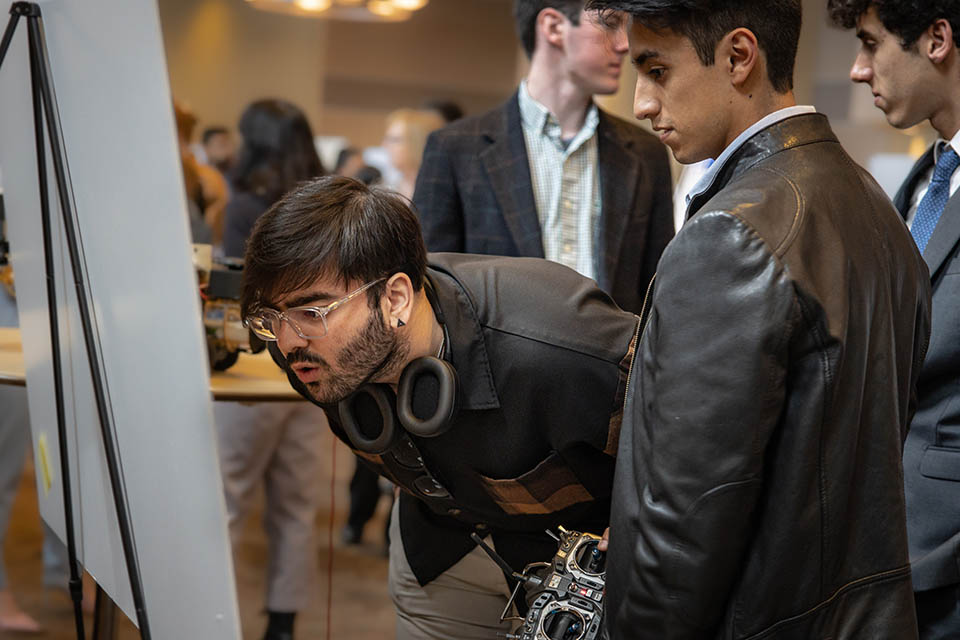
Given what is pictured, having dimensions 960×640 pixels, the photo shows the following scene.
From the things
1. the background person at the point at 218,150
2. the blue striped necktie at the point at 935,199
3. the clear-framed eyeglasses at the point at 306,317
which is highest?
the blue striped necktie at the point at 935,199

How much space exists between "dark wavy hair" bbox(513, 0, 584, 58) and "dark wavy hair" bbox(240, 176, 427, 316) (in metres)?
1.12

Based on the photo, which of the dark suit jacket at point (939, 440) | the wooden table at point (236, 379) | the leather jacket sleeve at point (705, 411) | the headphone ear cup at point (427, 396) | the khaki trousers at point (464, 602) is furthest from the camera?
the wooden table at point (236, 379)

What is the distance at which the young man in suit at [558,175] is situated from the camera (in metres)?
2.53

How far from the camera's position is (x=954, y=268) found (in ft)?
5.82

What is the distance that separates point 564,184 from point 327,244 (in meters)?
1.14

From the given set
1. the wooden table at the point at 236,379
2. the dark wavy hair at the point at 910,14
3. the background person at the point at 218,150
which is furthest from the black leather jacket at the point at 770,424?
the background person at the point at 218,150

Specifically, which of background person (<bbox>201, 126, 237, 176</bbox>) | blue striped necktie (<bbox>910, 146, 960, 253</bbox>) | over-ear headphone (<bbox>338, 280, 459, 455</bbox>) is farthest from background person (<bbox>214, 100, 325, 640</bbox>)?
background person (<bbox>201, 126, 237, 176</bbox>)

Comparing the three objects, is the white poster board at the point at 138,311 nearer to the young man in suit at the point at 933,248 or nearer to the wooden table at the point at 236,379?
the wooden table at the point at 236,379

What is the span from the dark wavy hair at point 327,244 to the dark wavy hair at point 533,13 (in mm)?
1117

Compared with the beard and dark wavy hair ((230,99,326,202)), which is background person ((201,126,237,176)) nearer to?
dark wavy hair ((230,99,326,202))

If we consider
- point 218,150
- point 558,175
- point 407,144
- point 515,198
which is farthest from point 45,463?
point 218,150

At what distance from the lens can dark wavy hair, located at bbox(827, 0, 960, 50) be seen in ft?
5.98

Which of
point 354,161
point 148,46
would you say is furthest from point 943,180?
point 354,161

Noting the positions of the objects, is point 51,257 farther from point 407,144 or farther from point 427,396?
point 407,144
